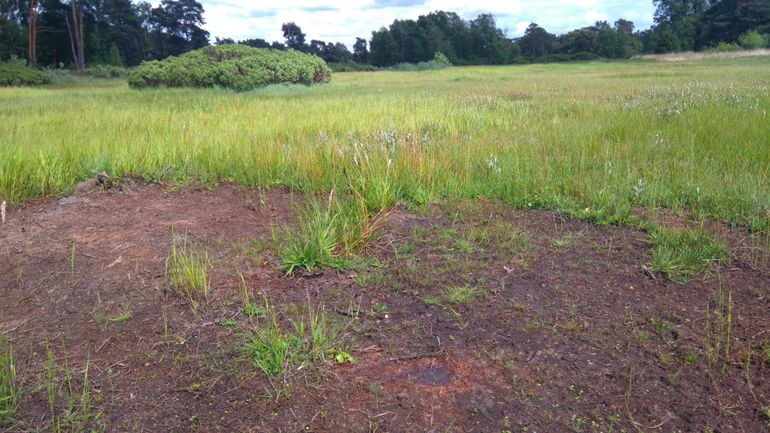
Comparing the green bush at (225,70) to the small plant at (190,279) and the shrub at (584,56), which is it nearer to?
the small plant at (190,279)

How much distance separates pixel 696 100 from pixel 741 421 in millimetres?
8929

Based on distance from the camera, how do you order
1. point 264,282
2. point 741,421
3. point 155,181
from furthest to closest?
point 155,181, point 264,282, point 741,421

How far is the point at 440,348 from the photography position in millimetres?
2883

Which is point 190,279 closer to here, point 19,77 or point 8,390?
point 8,390

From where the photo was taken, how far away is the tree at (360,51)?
6512cm

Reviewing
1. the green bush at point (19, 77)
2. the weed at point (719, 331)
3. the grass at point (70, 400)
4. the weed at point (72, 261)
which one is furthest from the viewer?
the green bush at point (19, 77)

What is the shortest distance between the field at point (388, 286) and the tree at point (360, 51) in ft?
199

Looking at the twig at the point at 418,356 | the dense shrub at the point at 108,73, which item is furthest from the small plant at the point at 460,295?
the dense shrub at the point at 108,73

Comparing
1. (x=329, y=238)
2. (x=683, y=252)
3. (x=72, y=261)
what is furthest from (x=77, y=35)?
(x=683, y=252)

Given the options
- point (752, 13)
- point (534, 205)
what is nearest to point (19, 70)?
point (534, 205)

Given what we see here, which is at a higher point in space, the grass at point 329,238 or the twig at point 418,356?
the grass at point 329,238

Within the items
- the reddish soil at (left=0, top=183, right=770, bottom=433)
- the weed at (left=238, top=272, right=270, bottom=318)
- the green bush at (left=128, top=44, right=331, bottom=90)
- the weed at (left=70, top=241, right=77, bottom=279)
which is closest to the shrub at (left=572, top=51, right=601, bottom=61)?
the green bush at (left=128, top=44, right=331, bottom=90)

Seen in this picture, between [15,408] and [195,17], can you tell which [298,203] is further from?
[195,17]

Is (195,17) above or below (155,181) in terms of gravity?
above
